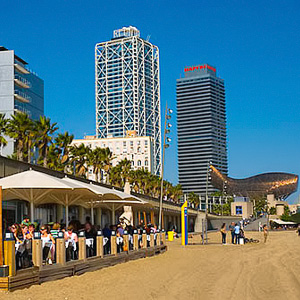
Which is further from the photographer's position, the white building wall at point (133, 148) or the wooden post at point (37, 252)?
the white building wall at point (133, 148)

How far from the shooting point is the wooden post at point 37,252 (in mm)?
11586

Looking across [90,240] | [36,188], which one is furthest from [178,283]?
[36,188]

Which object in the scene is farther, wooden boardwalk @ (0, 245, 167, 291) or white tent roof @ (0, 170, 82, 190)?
white tent roof @ (0, 170, 82, 190)

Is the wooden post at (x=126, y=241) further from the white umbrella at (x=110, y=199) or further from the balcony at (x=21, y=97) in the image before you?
the balcony at (x=21, y=97)

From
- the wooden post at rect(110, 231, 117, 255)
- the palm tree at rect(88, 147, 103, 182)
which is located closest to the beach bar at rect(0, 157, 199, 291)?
the wooden post at rect(110, 231, 117, 255)

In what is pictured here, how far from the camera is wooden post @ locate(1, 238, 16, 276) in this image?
1038cm

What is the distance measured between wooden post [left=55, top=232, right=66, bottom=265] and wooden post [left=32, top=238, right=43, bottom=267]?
997 mm

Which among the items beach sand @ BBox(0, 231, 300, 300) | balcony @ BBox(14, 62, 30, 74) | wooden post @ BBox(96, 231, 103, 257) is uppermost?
balcony @ BBox(14, 62, 30, 74)

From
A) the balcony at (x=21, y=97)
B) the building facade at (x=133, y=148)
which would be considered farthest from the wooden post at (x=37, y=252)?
the building facade at (x=133, y=148)

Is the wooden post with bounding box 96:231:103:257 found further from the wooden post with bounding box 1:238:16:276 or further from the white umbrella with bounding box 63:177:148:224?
the wooden post with bounding box 1:238:16:276

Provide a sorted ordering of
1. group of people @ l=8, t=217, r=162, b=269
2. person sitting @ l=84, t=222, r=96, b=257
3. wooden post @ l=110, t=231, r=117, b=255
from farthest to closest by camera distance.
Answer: wooden post @ l=110, t=231, r=117, b=255 → person sitting @ l=84, t=222, r=96, b=257 → group of people @ l=8, t=217, r=162, b=269

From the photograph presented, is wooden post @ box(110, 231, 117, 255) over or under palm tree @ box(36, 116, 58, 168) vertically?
under

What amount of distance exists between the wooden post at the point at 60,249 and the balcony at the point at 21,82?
222 ft

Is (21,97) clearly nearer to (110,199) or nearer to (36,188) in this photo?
(110,199)
